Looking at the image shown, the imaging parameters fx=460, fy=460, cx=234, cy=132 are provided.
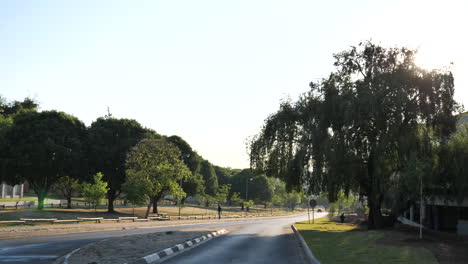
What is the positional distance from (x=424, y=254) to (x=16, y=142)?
4848 cm

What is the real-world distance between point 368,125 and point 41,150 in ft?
124

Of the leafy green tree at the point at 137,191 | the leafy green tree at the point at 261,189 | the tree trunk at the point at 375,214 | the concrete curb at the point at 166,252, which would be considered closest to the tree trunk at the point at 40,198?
the leafy green tree at the point at 137,191

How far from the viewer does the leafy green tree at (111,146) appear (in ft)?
196

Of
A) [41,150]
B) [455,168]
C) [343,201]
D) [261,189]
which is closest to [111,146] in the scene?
[41,150]

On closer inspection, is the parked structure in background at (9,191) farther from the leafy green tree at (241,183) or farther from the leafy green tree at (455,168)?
the leafy green tree at (455,168)

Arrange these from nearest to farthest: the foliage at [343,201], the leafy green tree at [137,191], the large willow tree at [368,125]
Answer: the large willow tree at [368,125]
the foliage at [343,201]
the leafy green tree at [137,191]

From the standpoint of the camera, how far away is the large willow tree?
28.8 meters

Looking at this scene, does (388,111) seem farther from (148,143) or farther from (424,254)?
(148,143)

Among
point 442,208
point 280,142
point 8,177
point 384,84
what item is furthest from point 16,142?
point 442,208

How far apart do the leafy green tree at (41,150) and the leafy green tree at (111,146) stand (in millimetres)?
2262

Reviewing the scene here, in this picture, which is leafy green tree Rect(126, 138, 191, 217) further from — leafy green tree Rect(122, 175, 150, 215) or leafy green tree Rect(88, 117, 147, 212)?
leafy green tree Rect(88, 117, 147, 212)

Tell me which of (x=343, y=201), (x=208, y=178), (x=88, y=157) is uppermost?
(x=88, y=157)

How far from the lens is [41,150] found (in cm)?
5209

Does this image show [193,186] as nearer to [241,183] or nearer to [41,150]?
[41,150]
